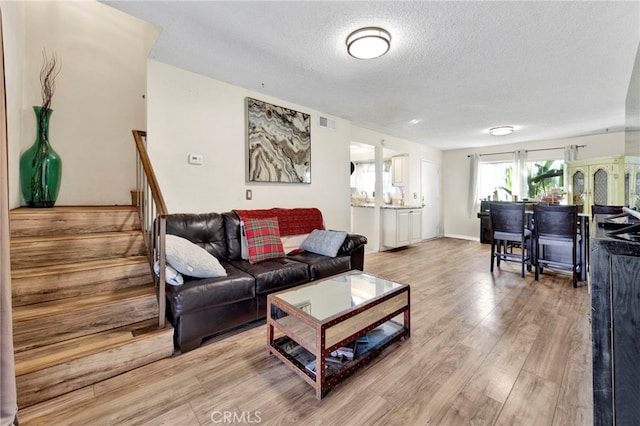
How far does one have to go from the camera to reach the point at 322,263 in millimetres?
2834

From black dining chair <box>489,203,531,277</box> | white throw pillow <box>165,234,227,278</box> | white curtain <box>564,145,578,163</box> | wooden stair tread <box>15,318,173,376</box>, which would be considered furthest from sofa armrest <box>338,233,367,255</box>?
white curtain <box>564,145,578,163</box>

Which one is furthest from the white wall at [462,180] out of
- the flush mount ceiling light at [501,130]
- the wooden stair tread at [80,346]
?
the wooden stair tread at [80,346]

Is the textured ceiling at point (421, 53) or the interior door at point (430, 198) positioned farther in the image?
the interior door at point (430, 198)

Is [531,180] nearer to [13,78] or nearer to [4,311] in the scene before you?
[4,311]

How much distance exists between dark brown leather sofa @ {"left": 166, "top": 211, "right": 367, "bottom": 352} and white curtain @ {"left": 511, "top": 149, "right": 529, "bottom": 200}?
4.86 metres

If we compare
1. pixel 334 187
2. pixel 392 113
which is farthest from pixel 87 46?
pixel 392 113

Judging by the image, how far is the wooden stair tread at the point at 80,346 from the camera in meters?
1.48

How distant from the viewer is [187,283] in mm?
1997

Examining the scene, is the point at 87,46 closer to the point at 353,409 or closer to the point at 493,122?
the point at 353,409

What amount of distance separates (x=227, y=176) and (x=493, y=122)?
433 centimetres

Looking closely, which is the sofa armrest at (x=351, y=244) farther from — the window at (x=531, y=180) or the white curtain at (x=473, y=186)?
the white curtain at (x=473, y=186)

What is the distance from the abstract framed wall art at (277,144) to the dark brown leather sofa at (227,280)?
759 mm

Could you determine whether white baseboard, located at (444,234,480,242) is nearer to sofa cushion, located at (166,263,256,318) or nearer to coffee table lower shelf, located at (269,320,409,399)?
coffee table lower shelf, located at (269,320,409,399)

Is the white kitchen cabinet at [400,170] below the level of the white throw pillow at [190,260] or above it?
above
